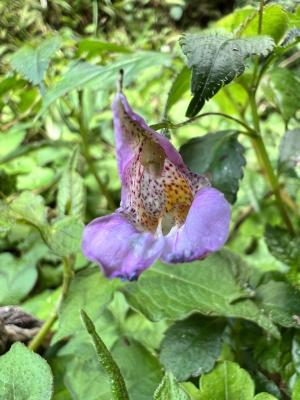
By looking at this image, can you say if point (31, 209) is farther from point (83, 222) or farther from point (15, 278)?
point (15, 278)

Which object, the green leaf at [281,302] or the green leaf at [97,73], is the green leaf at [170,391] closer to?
the green leaf at [281,302]

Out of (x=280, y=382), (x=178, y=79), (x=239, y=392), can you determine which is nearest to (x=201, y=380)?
(x=239, y=392)

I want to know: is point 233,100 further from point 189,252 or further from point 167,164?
point 189,252

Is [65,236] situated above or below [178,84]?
below

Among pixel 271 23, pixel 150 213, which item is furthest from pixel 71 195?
pixel 271 23

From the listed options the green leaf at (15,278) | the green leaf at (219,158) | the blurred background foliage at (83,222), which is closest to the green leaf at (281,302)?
the blurred background foliage at (83,222)

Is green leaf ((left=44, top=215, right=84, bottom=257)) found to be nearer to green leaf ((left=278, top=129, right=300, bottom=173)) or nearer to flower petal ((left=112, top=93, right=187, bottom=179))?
flower petal ((left=112, top=93, right=187, bottom=179))

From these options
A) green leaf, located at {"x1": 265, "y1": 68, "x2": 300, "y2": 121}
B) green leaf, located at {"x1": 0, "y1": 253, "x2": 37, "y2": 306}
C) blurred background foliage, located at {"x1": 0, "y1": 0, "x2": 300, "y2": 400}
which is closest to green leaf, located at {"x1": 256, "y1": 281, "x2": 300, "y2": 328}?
blurred background foliage, located at {"x1": 0, "y1": 0, "x2": 300, "y2": 400}
